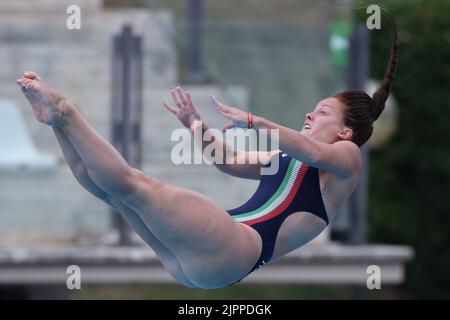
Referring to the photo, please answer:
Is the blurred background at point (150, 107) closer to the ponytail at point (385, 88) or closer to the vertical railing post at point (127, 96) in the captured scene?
the vertical railing post at point (127, 96)

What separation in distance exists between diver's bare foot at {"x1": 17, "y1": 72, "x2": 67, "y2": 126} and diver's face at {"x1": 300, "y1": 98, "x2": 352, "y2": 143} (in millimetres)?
1022

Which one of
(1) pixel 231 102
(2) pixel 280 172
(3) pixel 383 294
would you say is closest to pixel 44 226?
(1) pixel 231 102

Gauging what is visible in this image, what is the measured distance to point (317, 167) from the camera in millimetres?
4512

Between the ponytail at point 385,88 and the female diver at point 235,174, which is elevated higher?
the ponytail at point 385,88

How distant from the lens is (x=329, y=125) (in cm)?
473

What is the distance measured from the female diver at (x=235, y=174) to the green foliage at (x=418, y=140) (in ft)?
19.4

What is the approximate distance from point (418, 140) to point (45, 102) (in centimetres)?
714

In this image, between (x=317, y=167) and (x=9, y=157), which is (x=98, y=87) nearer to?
(x=9, y=157)

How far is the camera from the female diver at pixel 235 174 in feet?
14.1

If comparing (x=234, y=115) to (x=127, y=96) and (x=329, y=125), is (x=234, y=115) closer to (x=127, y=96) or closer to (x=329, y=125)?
(x=329, y=125)

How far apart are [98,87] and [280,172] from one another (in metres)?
3.99
